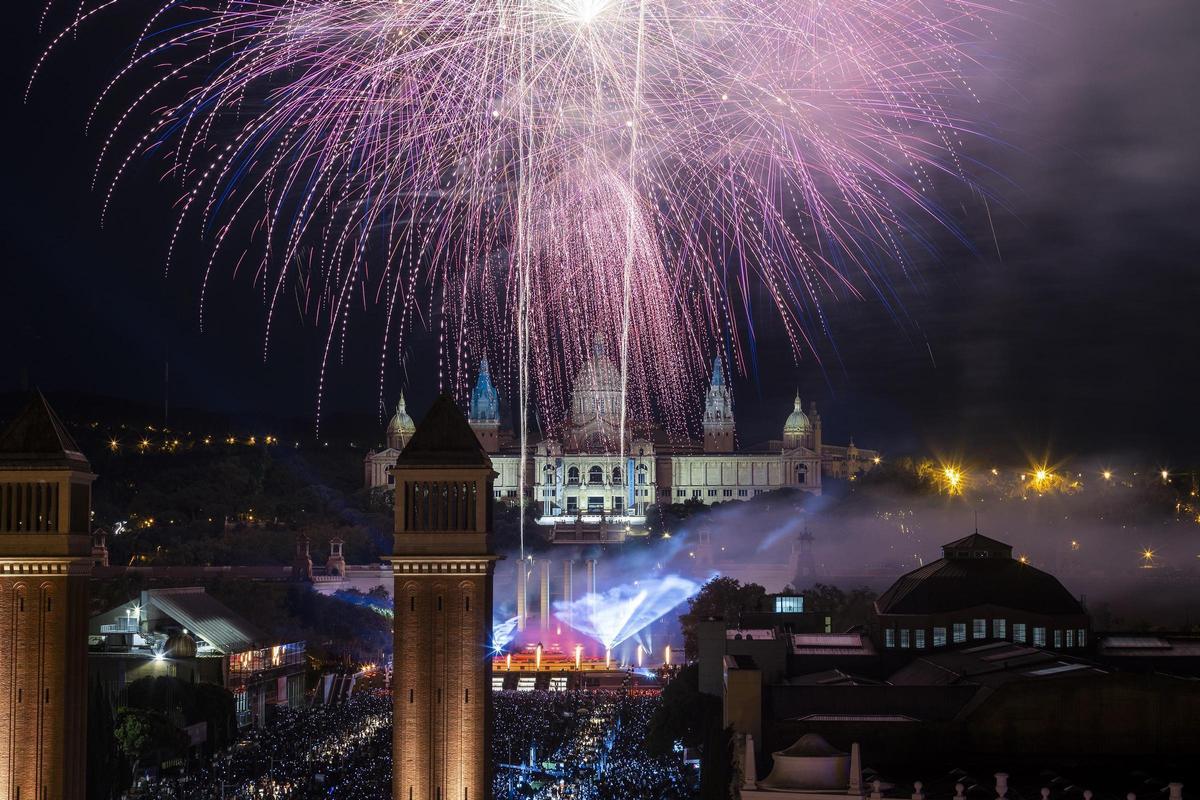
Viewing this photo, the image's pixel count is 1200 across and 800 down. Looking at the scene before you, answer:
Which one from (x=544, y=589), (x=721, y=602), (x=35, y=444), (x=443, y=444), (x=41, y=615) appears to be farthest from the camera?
(x=544, y=589)

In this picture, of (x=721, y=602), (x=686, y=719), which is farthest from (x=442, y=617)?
(x=721, y=602)

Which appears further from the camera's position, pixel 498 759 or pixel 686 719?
pixel 686 719

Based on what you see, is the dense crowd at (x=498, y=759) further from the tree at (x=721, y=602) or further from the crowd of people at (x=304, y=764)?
the tree at (x=721, y=602)

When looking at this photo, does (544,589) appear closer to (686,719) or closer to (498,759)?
(686,719)

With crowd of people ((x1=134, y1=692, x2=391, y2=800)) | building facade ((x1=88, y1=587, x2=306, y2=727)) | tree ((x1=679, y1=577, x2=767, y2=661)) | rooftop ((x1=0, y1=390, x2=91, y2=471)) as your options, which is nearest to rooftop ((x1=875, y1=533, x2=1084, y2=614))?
crowd of people ((x1=134, y1=692, x2=391, y2=800))

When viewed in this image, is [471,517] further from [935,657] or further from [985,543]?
[985,543]

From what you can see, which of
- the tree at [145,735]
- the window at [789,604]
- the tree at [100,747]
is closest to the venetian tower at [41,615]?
the tree at [100,747]
